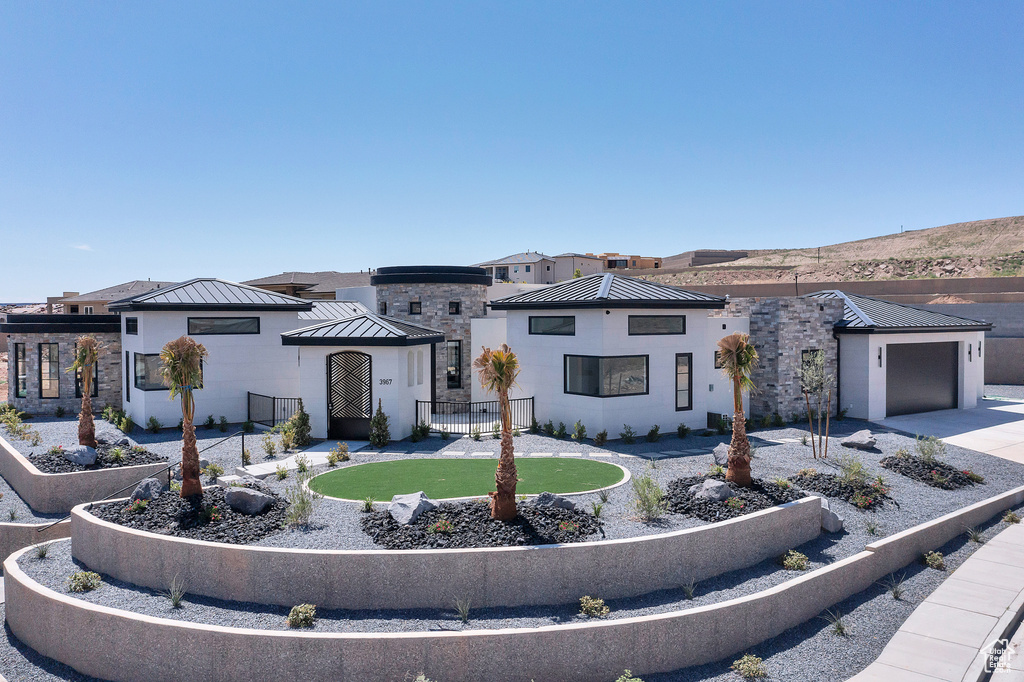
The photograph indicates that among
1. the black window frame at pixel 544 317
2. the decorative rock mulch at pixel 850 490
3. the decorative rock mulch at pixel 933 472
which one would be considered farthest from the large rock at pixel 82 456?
the decorative rock mulch at pixel 933 472

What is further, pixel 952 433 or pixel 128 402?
pixel 128 402

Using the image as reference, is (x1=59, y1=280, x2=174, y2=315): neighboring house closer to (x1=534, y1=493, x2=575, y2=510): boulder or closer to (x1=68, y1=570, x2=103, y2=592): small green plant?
(x1=68, y1=570, x2=103, y2=592): small green plant

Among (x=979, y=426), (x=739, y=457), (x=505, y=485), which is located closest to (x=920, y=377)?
(x=979, y=426)

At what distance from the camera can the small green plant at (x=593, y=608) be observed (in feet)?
27.1

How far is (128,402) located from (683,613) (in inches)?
795

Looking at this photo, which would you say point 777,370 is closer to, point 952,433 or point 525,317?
point 952,433

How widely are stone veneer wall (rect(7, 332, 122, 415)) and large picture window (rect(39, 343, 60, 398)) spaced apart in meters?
0.10

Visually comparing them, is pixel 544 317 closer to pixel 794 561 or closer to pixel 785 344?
pixel 785 344

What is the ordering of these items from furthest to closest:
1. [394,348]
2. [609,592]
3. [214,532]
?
[394,348]
[214,532]
[609,592]

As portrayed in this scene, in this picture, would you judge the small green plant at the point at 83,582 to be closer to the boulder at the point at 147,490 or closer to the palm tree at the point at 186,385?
the boulder at the point at 147,490

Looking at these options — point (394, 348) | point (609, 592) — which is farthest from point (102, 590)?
point (394, 348)

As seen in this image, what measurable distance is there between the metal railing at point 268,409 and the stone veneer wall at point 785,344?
49.9 feet

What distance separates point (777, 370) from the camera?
2059cm

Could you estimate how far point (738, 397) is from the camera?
1224 cm
